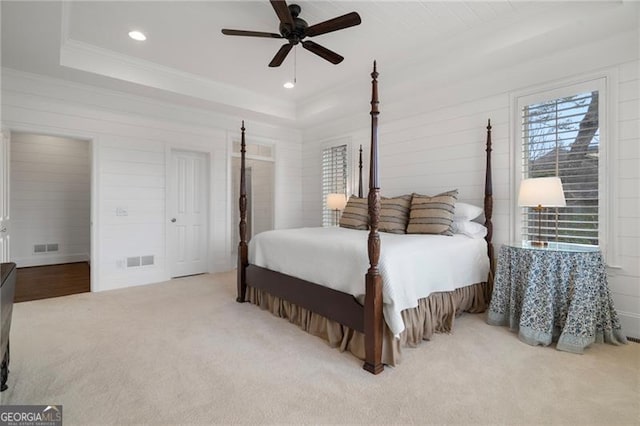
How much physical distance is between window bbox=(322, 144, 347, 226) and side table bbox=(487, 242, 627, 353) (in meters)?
3.25

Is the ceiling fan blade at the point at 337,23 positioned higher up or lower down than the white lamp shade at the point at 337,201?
higher up

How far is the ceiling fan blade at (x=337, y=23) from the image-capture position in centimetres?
245

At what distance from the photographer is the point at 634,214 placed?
2701 millimetres

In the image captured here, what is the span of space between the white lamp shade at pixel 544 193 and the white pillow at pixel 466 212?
2.12 ft

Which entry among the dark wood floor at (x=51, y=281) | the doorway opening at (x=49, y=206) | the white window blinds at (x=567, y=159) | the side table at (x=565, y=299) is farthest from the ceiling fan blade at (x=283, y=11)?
the doorway opening at (x=49, y=206)

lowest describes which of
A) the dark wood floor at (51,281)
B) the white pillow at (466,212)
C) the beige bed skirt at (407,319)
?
the dark wood floor at (51,281)

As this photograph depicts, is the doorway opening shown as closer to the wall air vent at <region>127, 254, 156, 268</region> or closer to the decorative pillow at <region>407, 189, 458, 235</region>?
the wall air vent at <region>127, 254, 156, 268</region>

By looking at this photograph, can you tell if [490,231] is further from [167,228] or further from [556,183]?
[167,228]

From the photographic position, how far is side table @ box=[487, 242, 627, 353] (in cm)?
240

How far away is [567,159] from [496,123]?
0.82 m

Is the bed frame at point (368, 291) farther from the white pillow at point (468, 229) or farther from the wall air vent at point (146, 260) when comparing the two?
the wall air vent at point (146, 260)

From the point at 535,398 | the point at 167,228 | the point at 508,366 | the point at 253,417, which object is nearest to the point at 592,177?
the point at 508,366

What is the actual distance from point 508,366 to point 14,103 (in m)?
5.57

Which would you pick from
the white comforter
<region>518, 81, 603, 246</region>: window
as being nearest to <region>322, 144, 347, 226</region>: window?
the white comforter
